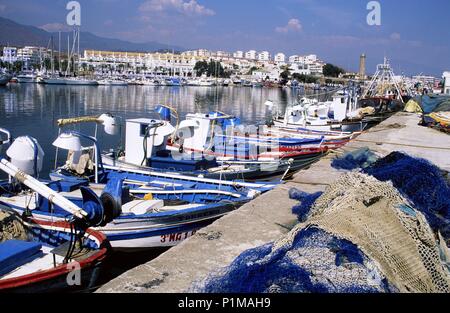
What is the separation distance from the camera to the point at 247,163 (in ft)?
49.1

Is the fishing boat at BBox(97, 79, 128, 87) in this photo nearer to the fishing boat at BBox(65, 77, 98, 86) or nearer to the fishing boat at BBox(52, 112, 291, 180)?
the fishing boat at BBox(65, 77, 98, 86)

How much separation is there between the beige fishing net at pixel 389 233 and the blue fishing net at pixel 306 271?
10 centimetres

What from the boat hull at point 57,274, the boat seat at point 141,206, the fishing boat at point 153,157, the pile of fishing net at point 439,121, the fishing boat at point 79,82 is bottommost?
the boat hull at point 57,274

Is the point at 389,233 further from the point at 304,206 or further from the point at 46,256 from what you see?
the point at 46,256

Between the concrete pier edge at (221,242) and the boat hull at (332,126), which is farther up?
the boat hull at (332,126)

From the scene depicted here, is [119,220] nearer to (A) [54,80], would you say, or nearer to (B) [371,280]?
(B) [371,280]

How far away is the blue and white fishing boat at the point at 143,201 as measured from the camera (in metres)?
8.81

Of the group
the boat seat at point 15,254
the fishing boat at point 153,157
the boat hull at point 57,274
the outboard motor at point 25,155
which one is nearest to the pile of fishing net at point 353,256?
the boat hull at point 57,274

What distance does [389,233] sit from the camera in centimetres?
384

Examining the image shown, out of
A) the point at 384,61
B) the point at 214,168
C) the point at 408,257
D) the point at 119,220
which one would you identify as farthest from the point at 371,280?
the point at 384,61

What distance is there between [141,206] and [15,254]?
3.22 metres

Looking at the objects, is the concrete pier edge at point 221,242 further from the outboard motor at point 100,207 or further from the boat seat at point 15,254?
the boat seat at point 15,254

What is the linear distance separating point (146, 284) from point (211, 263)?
2.49ft

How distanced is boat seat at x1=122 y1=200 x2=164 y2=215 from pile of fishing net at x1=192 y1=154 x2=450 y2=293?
5.85 meters
